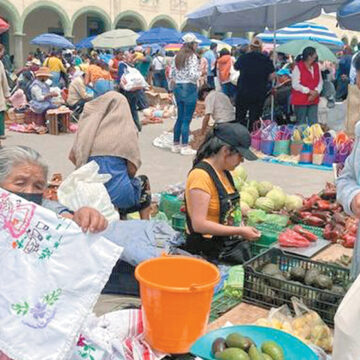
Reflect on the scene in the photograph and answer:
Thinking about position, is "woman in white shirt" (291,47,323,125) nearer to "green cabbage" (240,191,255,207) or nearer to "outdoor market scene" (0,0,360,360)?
"outdoor market scene" (0,0,360,360)

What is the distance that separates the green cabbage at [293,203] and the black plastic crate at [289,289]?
2089 millimetres

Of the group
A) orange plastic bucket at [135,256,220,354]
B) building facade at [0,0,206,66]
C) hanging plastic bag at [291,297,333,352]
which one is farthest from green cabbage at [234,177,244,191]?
building facade at [0,0,206,66]

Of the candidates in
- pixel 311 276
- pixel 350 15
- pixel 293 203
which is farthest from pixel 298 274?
pixel 350 15

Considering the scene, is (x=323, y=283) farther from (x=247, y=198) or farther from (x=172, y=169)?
(x=172, y=169)

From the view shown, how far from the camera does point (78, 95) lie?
497 inches

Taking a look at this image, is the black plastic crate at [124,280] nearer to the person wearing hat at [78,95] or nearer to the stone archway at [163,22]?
the person wearing hat at [78,95]

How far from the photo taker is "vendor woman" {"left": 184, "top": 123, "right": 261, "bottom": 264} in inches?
142

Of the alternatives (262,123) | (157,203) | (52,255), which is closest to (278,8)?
(262,123)

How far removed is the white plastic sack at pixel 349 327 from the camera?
1459 millimetres

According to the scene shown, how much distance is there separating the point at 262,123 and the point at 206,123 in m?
1.19

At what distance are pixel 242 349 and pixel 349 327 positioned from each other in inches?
31.3

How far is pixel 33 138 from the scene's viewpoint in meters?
11.3

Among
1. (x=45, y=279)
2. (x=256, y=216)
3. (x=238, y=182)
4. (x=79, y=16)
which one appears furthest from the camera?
(x=79, y=16)

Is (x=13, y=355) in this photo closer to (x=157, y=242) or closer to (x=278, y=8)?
(x=157, y=242)
